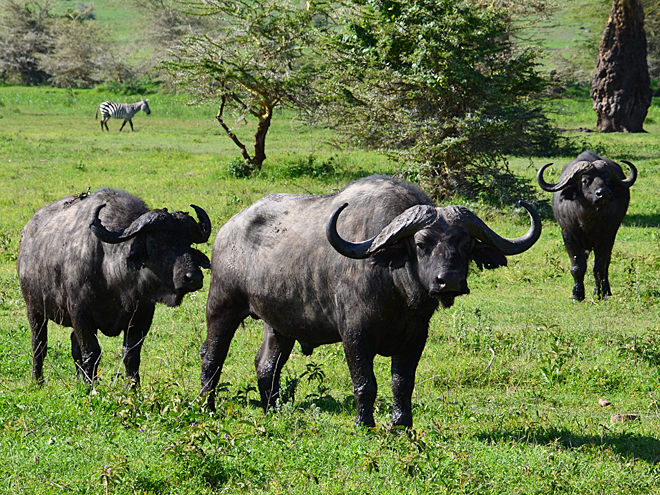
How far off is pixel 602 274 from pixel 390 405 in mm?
5797

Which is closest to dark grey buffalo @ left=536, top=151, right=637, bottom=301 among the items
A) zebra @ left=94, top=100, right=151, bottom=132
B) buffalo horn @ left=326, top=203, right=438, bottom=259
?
buffalo horn @ left=326, top=203, right=438, bottom=259

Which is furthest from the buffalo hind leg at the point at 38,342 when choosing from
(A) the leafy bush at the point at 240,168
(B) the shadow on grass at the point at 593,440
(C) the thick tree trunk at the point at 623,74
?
(C) the thick tree trunk at the point at 623,74

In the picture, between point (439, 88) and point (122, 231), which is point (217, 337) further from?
point (439, 88)

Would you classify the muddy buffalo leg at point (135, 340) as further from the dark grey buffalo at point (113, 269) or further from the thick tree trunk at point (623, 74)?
the thick tree trunk at point (623, 74)

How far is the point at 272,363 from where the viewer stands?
689 cm

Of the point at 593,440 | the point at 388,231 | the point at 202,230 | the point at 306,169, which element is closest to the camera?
the point at 388,231

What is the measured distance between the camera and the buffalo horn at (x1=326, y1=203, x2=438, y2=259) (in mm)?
5238

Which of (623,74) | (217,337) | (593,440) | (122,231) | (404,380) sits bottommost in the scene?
(593,440)

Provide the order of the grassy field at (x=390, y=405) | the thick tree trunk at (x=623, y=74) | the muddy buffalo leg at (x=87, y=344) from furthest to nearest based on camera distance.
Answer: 1. the thick tree trunk at (x=623, y=74)
2. the muddy buffalo leg at (x=87, y=344)
3. the grassy field at (x=390, y=405)

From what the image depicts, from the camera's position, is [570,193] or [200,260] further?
[570,193]

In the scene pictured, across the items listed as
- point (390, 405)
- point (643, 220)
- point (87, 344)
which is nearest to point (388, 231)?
point (390, 405)

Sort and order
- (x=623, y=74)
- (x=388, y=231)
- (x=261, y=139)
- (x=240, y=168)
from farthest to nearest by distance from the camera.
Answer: (x=623, y=74), (x=261, y=139), (x=240, y=168), (x=388, y=231)

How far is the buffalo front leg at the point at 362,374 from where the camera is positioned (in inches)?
221

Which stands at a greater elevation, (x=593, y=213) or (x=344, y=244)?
(x=344, y=244)
